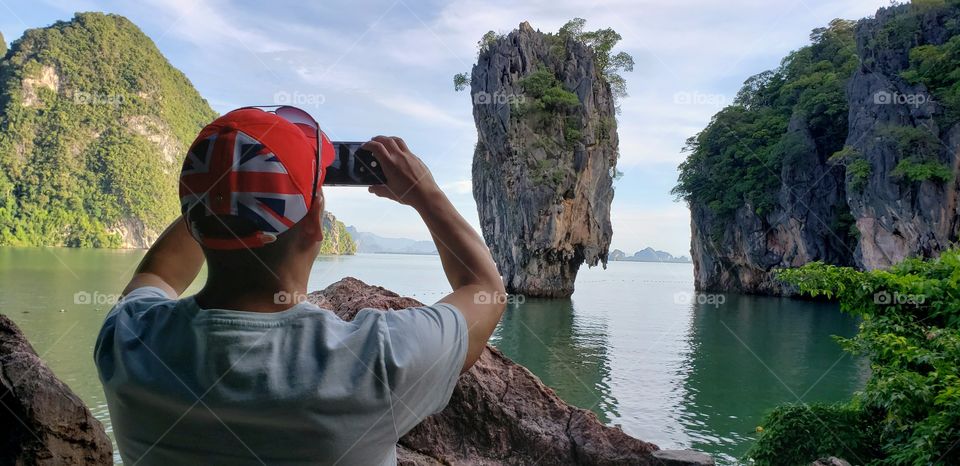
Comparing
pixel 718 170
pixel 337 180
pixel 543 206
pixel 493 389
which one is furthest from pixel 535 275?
pixel 337 180

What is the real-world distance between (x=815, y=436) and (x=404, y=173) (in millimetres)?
5459

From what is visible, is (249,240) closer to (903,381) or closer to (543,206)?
(903,381)

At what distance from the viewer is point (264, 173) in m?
0.85

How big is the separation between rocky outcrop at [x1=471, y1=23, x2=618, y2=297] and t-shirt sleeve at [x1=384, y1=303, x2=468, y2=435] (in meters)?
31.8

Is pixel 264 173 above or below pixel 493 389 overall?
above

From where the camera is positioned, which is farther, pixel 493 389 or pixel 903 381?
pixel 903 381

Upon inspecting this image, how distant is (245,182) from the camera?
2.77 feet

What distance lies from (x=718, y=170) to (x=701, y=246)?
6.54 m

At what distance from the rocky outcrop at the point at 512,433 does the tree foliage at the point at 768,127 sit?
112ft

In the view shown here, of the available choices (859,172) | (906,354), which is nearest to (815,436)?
(906,354)

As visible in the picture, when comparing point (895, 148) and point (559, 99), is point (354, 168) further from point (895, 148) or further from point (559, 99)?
point (559, 99)

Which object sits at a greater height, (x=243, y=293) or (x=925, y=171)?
(x=925, y=171)

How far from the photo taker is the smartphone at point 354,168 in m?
1.11

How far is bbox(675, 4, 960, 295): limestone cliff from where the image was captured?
24812 millimetres
